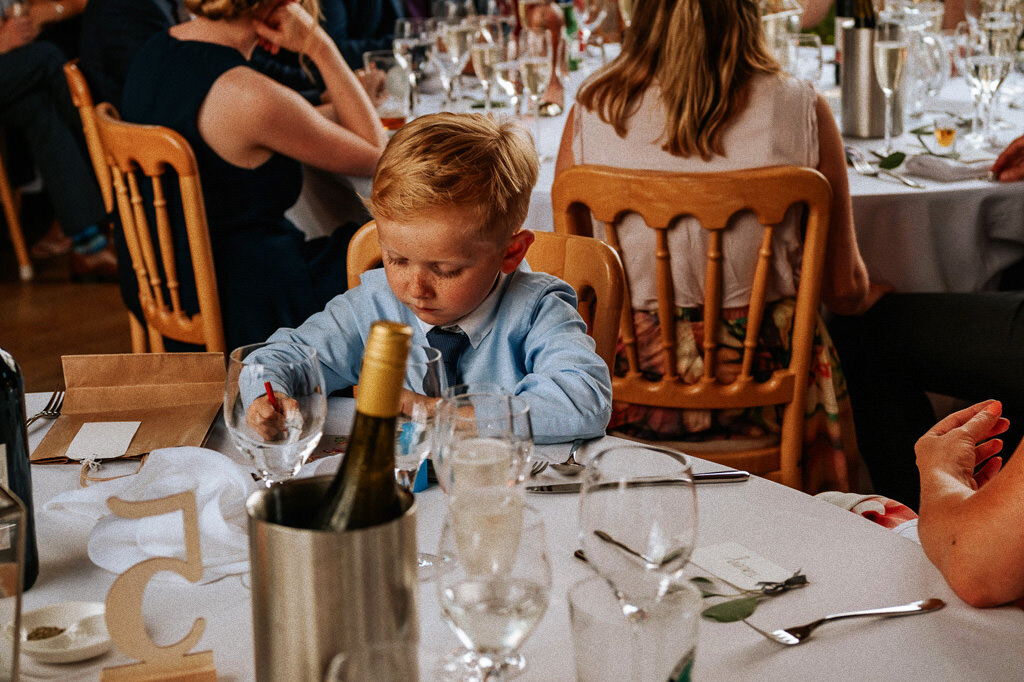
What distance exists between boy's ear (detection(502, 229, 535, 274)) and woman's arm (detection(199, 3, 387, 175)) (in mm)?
1008

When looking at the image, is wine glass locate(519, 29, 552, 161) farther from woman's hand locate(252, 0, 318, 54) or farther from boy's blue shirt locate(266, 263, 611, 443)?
boy's blue shirt locate(266, 263, 611, 443)

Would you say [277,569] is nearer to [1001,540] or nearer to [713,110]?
[1001,540]

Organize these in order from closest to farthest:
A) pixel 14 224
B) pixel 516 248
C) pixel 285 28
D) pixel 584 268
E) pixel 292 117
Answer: pixel 516 248, pixel 584 268, pixel 292 117, pixel 285 28, pixel 14 224

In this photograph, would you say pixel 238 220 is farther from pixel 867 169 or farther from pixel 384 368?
pixel 384 368

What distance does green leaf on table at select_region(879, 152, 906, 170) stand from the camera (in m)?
2.38

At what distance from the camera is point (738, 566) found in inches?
37.5

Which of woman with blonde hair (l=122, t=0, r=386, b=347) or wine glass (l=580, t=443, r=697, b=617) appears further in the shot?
woman with blonde hair (l=122, t=0, r=386, b=347)

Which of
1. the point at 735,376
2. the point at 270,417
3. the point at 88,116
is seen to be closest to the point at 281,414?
the point at 270,417

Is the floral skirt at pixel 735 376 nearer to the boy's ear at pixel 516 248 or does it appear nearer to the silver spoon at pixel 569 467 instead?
the boy's ear at pixel 516 248

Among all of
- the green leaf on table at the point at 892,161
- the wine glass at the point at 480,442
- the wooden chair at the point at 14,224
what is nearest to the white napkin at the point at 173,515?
the wine glass at the point at 480,442

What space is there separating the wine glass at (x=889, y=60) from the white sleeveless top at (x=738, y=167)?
2.10 feet

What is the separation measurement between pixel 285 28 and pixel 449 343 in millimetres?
1367

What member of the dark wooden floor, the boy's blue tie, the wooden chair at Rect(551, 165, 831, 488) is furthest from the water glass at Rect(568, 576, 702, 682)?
the dark wooden floor

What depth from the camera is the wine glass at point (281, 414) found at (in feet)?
3.12
